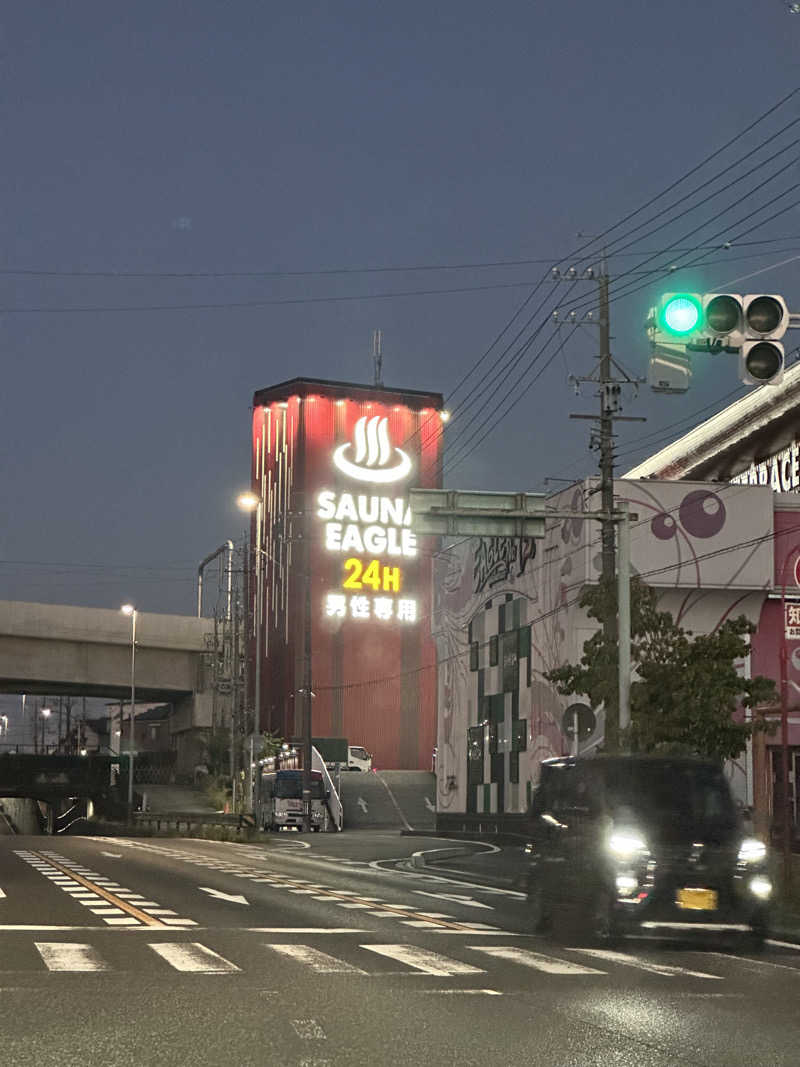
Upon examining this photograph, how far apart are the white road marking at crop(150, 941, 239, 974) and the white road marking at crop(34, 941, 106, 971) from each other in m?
0.61

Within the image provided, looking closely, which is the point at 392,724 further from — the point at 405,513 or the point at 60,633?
the point at 60,633

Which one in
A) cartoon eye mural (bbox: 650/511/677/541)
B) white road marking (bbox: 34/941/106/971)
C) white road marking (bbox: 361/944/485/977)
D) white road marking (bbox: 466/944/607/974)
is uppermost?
cartoon eye mural (bbox: 650/511/677/541)

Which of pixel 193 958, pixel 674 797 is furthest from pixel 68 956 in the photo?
pixel 674 797

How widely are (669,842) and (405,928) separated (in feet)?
11.1

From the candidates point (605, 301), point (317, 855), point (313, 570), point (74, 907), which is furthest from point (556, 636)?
point (313, 570)

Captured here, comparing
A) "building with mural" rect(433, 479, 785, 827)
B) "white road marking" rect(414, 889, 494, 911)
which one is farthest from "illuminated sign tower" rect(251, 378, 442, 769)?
"white road marking" rect(414, 889, 494, 911)

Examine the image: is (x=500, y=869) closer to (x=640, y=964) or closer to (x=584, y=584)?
(x=640, y=964)

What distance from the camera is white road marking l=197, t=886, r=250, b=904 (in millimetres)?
22203

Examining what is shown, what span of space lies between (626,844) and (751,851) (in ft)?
4.34

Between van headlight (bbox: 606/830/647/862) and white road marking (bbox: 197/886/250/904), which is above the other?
van headlight (bbox: 606/830/647/862)

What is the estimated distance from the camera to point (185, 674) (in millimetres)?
89438

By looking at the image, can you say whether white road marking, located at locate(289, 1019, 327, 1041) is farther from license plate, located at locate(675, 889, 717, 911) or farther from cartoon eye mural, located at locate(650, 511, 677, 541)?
cartoon eye mural, located at locate(650, 511, 677, 541)

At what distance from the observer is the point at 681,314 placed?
14.6 metres

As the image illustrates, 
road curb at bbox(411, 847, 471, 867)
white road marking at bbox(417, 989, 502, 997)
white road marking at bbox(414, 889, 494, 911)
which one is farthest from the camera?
road curb at bbox(411, 847, 471, 867)
